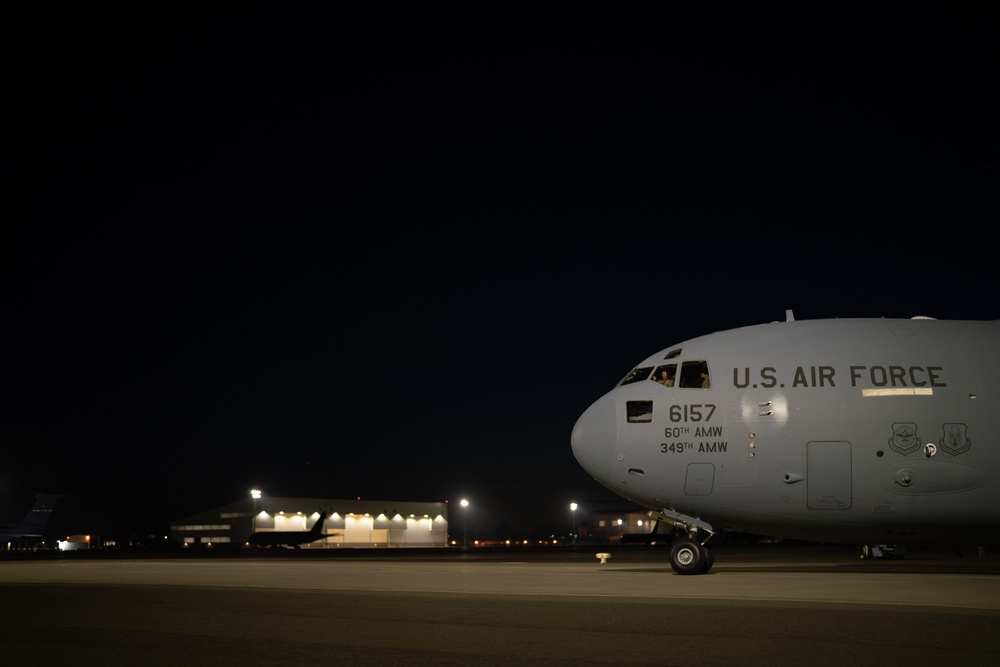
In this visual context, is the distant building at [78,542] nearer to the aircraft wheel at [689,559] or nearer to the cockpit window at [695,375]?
the aircraft wheel at [689,559]

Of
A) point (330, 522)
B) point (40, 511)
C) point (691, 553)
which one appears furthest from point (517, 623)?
point (40, 511)

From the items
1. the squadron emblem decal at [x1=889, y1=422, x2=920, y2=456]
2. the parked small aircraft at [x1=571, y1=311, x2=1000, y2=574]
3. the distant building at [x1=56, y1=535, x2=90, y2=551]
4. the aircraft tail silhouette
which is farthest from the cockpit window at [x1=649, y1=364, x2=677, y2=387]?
the distant building at [x1=56, y1=535, x2=90, y2=551]

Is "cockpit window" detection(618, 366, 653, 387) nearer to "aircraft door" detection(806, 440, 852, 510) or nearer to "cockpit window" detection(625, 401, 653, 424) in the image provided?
"cockpit window" detection(625, 401, 653, 424)

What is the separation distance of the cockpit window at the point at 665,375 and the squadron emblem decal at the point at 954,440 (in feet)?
19.2

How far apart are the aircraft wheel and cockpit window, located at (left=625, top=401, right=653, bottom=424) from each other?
3.22 metres

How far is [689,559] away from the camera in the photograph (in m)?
21.5

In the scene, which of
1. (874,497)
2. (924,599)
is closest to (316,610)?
(924,599)

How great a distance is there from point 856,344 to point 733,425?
10.9 feet

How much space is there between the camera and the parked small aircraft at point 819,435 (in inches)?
757

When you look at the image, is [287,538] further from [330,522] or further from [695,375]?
[695,375]

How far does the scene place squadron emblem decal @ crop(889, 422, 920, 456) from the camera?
19.2 metres

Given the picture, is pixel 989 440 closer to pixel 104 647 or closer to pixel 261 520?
pixel 104 647

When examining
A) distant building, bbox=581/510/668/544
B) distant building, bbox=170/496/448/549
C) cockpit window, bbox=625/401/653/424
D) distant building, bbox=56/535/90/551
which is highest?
cockpit window, bbox=625/401/653/424

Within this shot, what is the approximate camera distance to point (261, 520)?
103188mm
